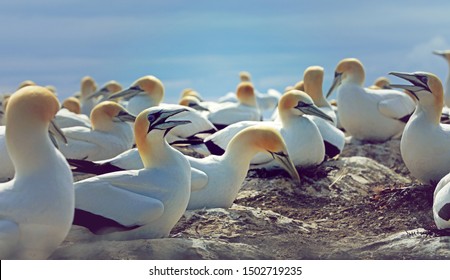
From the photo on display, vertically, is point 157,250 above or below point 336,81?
above

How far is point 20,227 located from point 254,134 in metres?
2.72

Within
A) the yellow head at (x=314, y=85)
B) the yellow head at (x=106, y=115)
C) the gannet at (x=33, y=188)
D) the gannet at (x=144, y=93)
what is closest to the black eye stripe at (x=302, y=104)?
the yellow head at (x=106, y=115)

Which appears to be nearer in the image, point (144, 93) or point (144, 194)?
point (144, 194)

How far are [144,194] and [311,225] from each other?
2.10m

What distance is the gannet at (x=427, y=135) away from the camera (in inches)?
348

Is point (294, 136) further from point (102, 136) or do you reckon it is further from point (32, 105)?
point (32, 105)

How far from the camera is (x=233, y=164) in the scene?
8.03 m

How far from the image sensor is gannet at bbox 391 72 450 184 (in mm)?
8852

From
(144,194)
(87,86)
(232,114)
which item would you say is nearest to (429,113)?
(144,194)

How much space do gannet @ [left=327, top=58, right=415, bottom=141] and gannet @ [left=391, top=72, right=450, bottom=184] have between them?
3299mm

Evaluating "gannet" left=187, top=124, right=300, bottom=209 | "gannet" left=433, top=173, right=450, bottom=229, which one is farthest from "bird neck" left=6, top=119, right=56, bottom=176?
"gannet" left=433, top=173, right=450, bottom=229

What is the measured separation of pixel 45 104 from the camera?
5863 millimetres

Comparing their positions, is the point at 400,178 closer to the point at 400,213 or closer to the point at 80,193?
the point at 400,213
